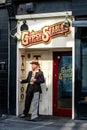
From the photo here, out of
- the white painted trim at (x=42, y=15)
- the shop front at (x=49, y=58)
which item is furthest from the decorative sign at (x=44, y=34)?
the white painted trim at (x=42, y=15)

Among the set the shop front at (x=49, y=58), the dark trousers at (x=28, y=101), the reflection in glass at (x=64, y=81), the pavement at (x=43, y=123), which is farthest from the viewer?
the reflection in glass at (x=64, y=81)

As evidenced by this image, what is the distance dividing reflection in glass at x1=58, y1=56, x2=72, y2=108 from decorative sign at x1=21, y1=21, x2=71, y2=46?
85 centimetres

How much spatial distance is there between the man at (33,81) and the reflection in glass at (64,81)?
915 mm

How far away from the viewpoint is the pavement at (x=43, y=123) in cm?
1175

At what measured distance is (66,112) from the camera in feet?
44.0

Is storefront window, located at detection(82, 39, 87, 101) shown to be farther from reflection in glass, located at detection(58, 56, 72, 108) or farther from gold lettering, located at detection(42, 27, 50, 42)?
gold lettering, located at detection(42, 27, 50, 42)

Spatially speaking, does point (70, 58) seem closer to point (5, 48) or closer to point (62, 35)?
point (62, 35)

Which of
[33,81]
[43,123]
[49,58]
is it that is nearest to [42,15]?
[49,58]

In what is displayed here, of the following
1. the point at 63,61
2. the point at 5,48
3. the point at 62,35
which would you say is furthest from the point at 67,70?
the point at 5,48

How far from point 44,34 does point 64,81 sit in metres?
1.66

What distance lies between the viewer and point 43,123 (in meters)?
12.4

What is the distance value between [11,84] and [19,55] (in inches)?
38.9

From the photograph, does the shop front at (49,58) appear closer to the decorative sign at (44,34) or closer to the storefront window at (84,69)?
the decorative sign at (44,34)

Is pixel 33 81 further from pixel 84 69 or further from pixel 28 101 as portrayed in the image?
pixel 84 69
